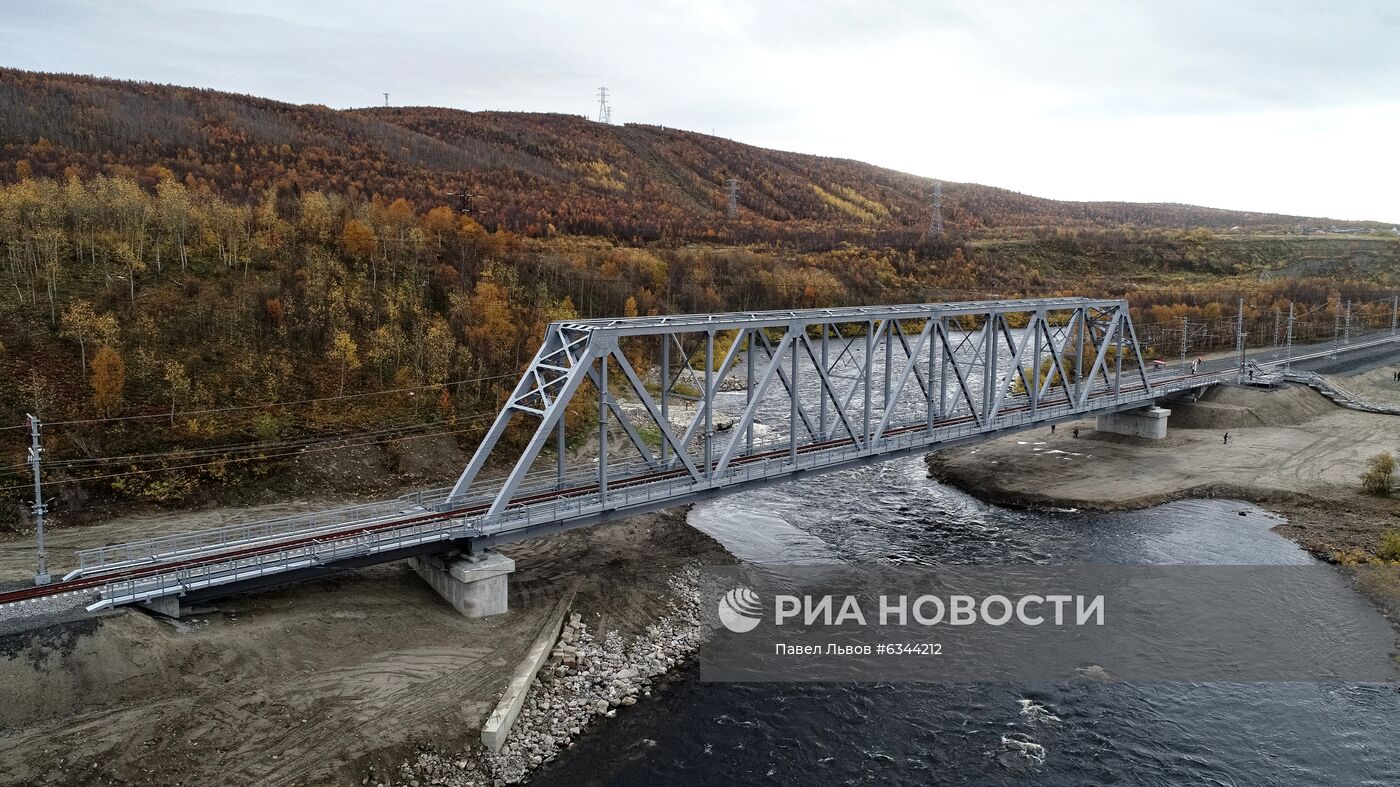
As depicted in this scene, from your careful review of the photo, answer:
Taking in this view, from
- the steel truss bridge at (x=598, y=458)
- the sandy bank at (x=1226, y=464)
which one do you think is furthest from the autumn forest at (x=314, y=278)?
the sandy bank at (x=1226, y=464)

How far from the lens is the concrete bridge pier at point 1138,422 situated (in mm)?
61188

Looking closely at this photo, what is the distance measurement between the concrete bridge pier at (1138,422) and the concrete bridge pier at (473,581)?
4821 cm

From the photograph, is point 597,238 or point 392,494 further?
point 597,238

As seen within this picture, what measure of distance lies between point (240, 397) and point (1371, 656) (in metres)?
51.4

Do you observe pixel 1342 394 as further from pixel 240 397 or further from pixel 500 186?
pixel 500 186

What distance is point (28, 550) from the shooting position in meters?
33.2

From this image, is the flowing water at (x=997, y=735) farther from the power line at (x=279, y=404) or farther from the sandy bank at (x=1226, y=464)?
the power line at (x=279, y=404)

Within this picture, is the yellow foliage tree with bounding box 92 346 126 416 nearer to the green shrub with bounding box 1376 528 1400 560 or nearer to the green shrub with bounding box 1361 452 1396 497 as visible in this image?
the green shrub with bounding box 1376 528 1400 560

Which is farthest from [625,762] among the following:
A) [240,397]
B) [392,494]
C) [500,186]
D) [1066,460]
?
[500,186]

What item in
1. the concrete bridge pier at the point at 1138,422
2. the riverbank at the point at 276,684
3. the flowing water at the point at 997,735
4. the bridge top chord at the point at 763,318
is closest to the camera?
the riverbank at the point at 276,684

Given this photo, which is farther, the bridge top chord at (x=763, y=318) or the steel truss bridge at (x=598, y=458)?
the bridge top chord at (x=763, y=318)

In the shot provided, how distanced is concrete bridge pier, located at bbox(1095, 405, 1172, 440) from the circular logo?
3942 cm

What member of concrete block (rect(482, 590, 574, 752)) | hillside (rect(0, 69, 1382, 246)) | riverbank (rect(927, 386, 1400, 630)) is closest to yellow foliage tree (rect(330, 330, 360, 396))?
concrete block (rect(482, 590, 574, 752))

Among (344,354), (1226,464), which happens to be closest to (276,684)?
(344,354)
